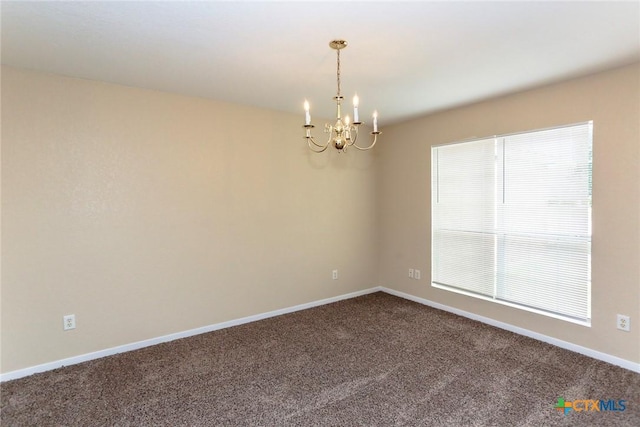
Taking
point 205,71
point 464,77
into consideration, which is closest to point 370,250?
point 464,77

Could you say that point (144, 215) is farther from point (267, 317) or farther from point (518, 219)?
point (518, 219)

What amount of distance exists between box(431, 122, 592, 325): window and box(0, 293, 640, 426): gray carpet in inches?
21.2

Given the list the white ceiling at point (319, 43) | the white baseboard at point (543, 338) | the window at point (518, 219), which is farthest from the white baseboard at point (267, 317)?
the white ceiling at point (319, 43)

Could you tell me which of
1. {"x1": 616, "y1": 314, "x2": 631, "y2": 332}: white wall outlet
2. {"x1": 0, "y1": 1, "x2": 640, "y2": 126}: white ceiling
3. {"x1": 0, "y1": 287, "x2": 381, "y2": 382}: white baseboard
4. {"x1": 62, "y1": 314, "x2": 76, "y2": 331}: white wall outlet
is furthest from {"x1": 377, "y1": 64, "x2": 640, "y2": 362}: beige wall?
{"x1": 62, "y1": 314, "x2": 76, "y2": 331}: white wall outlet

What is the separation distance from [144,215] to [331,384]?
231cm

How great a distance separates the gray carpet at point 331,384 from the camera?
219 centimetres

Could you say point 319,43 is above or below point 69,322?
above

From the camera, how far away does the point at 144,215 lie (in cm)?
325

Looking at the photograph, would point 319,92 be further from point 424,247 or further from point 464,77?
point 424,247

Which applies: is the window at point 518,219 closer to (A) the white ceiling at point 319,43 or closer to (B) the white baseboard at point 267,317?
(B) the white baseboard at point 267,317

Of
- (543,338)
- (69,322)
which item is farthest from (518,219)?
(69,322)

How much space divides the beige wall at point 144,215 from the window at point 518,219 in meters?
1.55

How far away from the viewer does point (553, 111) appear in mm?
3162

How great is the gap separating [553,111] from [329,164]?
252 centimetres
